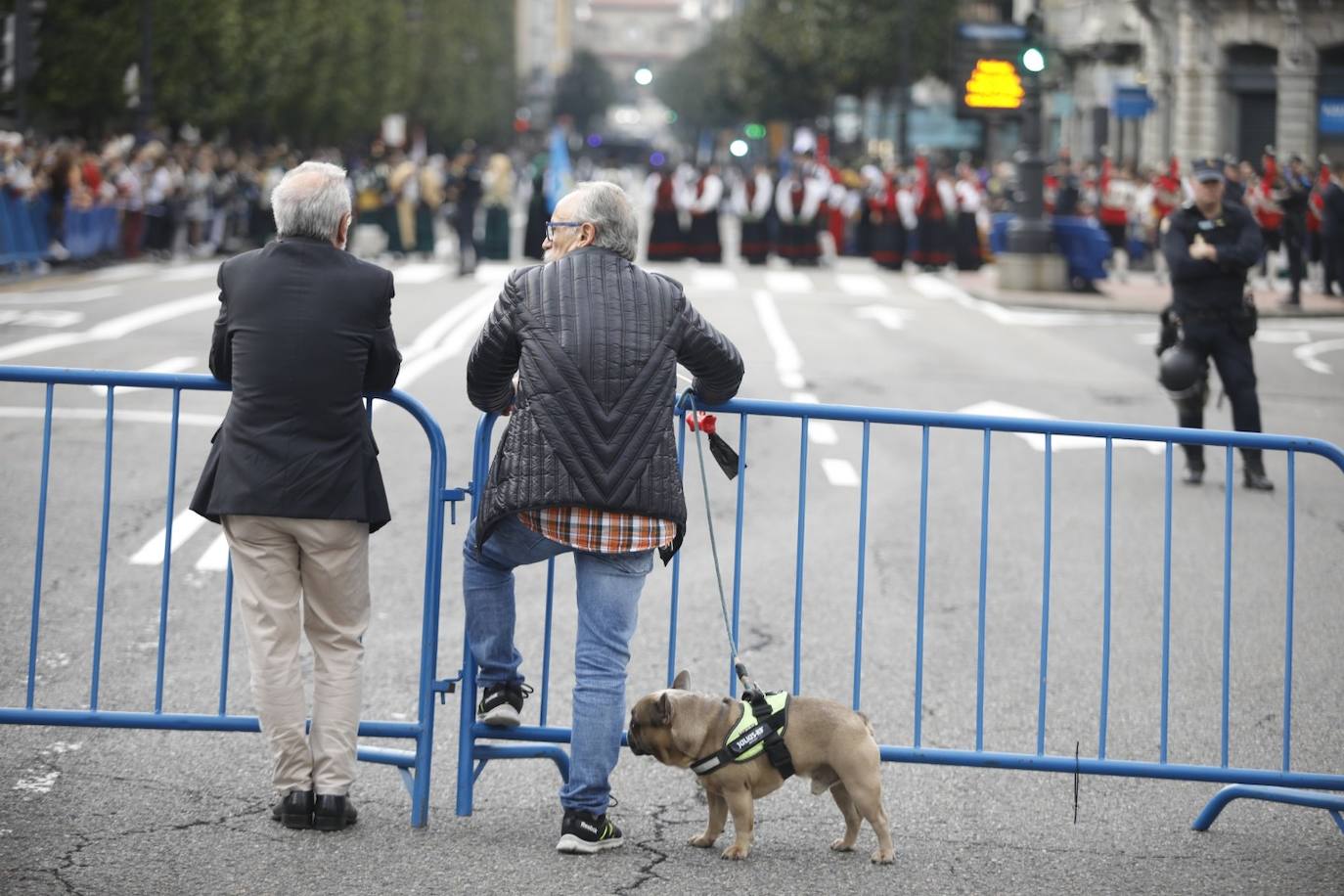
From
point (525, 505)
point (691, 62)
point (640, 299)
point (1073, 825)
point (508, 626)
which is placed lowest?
point (1073, 825)

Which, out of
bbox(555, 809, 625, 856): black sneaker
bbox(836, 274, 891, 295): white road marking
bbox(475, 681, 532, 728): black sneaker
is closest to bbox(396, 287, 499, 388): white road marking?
bbox(836, 274, 891, 295): white road marking

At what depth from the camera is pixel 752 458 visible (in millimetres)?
12531

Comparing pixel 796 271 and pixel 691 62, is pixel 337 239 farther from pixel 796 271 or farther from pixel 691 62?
pixel 691 62

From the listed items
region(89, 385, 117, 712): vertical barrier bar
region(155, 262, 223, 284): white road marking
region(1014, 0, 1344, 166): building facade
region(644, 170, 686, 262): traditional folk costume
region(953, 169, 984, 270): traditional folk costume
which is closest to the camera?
region(89, 385, 117, 712): vertical barrier bar

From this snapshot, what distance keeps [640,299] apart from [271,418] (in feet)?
3.21

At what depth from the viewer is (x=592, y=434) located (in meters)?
4.98

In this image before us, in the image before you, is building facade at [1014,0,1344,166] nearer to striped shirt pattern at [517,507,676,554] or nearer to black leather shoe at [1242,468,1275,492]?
black leather shoe at [1242,468,1275,492]

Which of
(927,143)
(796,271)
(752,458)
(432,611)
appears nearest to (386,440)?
(752,458)

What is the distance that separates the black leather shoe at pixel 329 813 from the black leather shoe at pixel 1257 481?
25.6 ft

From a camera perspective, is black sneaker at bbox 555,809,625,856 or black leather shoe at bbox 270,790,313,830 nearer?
black sneaker at bbox 555,809,625,856

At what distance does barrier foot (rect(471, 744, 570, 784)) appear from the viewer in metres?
5.52

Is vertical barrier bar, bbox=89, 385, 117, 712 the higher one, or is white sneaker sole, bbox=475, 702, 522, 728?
vertical barrier bar, bbox=89, 385, 117, 712

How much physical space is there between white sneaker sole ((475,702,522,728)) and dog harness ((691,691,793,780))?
657 mm

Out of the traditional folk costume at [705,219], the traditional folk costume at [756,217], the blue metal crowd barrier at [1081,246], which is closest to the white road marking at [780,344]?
the blue metal crowd barrier at [1081,246]
